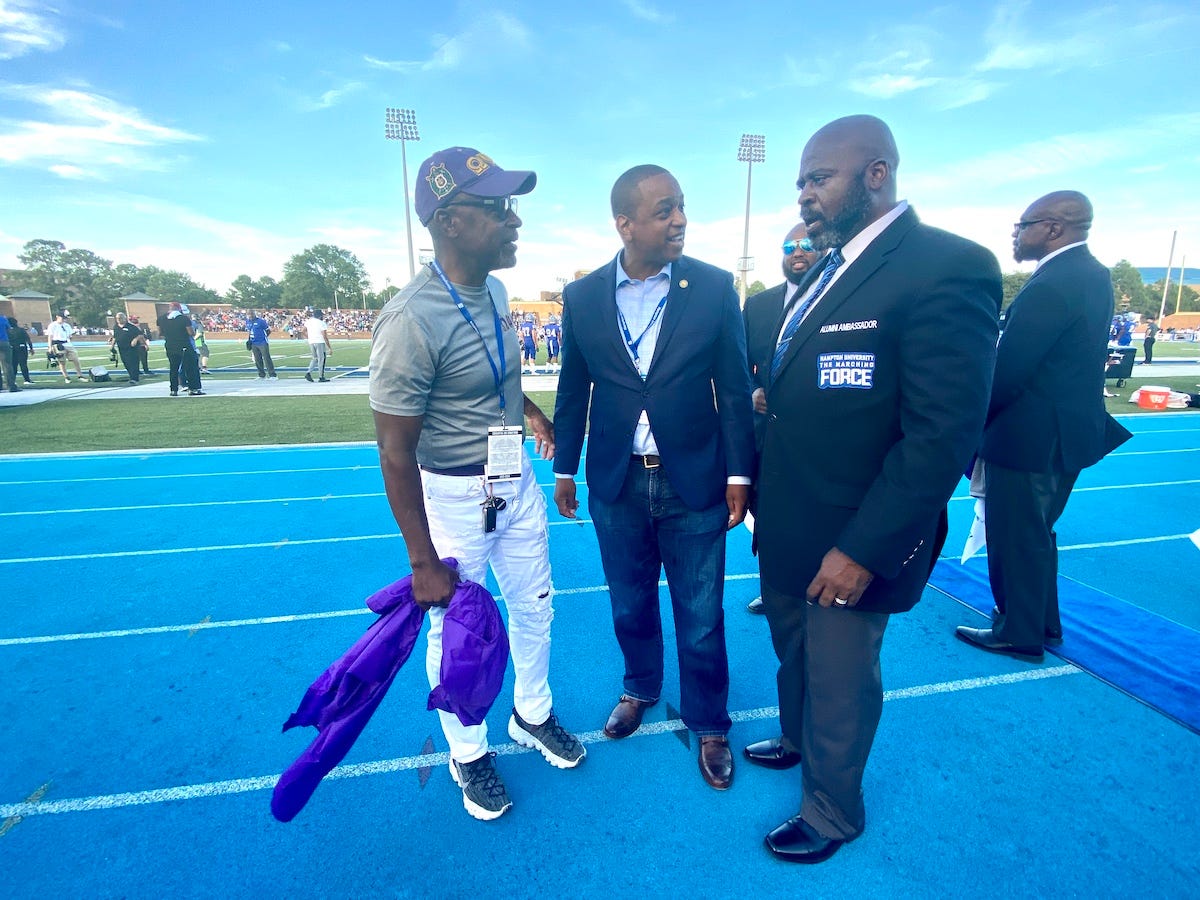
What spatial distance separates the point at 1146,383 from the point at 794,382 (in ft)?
59.9

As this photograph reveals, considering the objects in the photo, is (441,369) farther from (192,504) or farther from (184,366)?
(184,366)

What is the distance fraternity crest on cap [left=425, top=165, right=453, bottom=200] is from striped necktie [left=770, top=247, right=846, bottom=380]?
3.97 feet

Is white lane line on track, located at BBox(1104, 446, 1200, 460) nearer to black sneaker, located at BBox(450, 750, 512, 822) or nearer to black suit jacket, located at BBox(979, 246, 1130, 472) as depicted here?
black suit jacket, located at BBox(979, 246, 1130, 472)

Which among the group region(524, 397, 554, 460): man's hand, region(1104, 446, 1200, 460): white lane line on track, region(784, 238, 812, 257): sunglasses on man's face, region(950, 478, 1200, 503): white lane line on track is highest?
region(784, 238, 812, 257): sunglasses on man's face

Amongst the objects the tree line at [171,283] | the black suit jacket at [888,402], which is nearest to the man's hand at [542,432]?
the black suit jacket at [888,402]

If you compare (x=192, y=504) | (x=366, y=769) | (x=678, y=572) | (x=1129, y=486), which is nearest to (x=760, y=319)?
(x=678, y=572)

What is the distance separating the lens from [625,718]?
102 inches

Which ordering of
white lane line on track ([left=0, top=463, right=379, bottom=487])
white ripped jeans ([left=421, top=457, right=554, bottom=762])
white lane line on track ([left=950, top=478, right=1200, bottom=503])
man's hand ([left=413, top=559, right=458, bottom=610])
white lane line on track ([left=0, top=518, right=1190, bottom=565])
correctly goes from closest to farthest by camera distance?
man's hand ([left=413, top=559, right=458, bottom=610]), white ripped jeans ([left=421, top=457, right=554, bottom=762]), white lane line on track ([left=0, top=518, right=1190, bottom=565]), white lane line on track ([left=950, top=478, right=1200, bottom=503]), white lane line on track ([left=0, top=463, right=379, bottom=487])

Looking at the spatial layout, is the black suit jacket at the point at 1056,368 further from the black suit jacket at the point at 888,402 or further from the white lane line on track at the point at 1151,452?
the white lane line on track at the point at 1151,452

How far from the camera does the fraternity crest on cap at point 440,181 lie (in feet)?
6.33

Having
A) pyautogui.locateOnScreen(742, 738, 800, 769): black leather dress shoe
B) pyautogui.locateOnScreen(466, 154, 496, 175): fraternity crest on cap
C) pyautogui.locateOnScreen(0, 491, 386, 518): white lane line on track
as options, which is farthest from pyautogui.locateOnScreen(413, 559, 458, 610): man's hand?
pyautogui.locateOnScreen(0, 491, 386, 518): white lane line on track

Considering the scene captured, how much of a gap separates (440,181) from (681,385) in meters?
1.10

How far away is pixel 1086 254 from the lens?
2.83 metres

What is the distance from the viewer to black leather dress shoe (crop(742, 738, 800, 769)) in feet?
7.83
